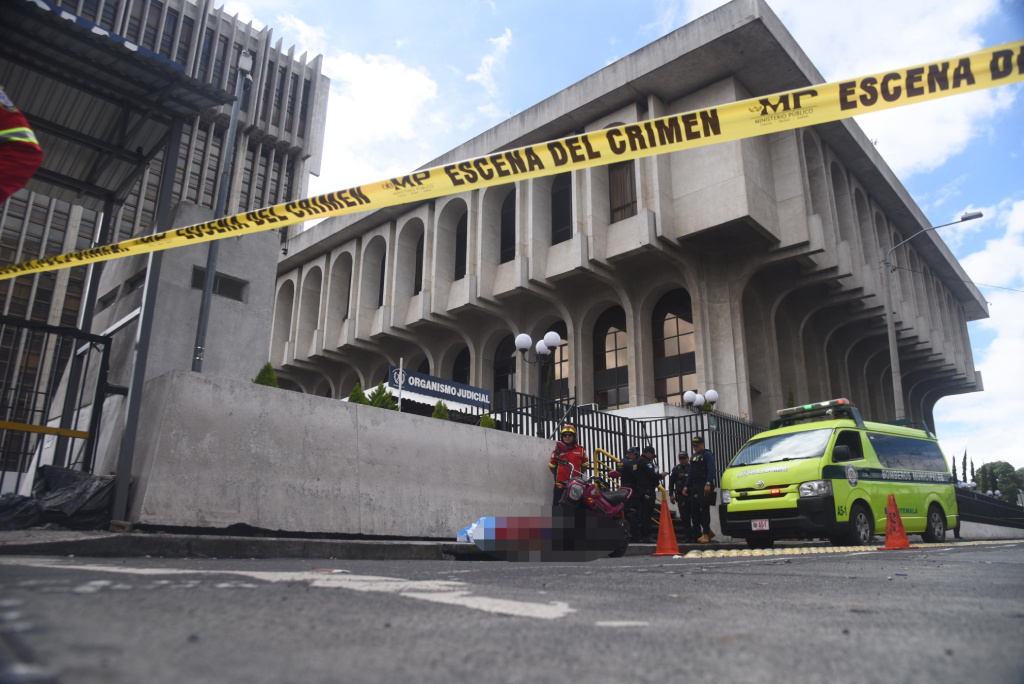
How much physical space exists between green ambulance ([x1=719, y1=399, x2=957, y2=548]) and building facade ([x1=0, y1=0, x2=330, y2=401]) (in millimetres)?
47157

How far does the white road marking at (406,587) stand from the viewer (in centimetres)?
275

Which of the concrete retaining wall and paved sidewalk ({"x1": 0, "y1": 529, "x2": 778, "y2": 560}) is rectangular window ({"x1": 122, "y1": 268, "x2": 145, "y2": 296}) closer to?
the concrete retaining wall

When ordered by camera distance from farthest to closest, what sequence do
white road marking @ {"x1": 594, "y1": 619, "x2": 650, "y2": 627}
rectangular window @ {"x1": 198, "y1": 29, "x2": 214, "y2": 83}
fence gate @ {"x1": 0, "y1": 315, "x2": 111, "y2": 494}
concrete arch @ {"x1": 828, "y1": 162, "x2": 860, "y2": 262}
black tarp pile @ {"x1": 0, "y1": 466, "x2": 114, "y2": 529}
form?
1. rectangular window @ {"x1": 198, "y1": 29, "x2": 214, "y2": 83}
2. concrete arch @ {"x1": 828, "y1": 162, "x2": 860, "y2": 262}
3. fence gate @ {"x1": 0, "y1": 315, "x2": 111, "y2": 494}
4. black tarp pile @ {"x1": 0, "y1": 466, "x2": 114, "y2": 529}
5. white road marking @ {"x1": 594, "y1": 619, "x2": 650, "y2": 627}

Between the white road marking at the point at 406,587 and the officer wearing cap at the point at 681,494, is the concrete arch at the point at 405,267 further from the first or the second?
the white road marking at the point at 406,587

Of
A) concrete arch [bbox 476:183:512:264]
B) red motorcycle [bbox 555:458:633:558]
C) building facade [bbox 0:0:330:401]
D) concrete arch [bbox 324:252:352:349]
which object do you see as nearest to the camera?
red motorcycle [bbox 555:458:633:558]

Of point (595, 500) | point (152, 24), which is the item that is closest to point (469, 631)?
point (595, 500)

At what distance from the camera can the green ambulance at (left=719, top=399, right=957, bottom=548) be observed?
392 inches

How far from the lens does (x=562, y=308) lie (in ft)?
94.3

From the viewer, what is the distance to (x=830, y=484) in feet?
32.6

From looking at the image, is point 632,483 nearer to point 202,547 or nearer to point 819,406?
point 819,406

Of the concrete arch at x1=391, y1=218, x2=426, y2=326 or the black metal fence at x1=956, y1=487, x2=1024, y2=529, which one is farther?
the concrete arch at x1=391, y1=218, x2=426, y2=326

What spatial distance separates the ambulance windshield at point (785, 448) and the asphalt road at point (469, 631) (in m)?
7.03

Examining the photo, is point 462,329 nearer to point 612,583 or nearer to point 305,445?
point 305,445

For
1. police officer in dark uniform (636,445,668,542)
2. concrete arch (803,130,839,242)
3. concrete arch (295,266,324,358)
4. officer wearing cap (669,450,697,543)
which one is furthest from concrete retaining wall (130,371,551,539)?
concrete arch (295,266,324,358)
